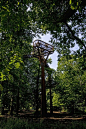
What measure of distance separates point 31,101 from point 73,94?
9230 millimetres

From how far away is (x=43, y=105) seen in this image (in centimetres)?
1297

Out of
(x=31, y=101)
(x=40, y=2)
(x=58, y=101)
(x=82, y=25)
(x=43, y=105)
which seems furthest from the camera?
(x=31, y=101)

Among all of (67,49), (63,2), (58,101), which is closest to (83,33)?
(67,49)

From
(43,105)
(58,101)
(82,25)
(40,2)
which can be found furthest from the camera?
(58,101)

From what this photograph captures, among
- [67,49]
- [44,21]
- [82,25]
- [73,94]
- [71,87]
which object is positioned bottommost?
[73,94]

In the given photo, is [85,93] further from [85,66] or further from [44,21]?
[44,21]

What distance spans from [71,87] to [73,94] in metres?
1.16

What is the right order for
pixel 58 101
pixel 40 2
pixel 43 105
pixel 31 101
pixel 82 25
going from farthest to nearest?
pixel 31 101 < pixel 58 101 < pixel 43 105 < pixel 82 25 < pixel 40 2

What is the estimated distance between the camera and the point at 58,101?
64.7 feet

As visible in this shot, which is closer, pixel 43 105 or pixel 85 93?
pixel 43 105

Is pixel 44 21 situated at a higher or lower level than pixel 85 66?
higher

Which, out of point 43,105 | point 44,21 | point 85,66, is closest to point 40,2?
point 44,21

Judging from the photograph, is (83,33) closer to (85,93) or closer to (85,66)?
(85,66)

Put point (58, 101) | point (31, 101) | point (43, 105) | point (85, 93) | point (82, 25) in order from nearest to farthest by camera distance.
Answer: point (82, 25)
point (43, 105)
point (85, 93)
point (58, 101)
point (31, 101)
